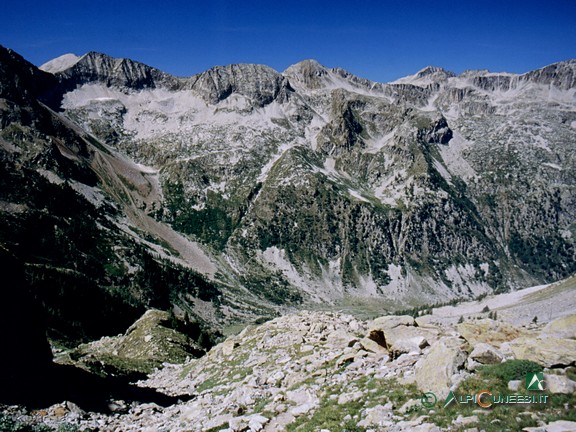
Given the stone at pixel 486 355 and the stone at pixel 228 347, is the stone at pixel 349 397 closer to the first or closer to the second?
the stone at pixel 486 355

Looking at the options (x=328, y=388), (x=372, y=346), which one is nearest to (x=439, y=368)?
(x=328, y=388)

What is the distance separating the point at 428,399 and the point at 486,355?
348 cm

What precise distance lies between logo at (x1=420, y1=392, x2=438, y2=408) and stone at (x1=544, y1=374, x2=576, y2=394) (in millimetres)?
4054

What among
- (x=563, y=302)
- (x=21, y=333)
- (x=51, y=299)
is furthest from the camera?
(x=51, y=299)

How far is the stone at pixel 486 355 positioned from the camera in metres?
17.8

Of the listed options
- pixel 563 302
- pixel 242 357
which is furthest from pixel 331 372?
pixel 563 302

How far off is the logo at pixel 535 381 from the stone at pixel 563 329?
21.4ft

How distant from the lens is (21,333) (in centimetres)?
2877

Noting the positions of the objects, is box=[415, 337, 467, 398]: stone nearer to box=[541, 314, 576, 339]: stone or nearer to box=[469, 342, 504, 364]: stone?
box=[469, 342, 504, 364]: stone

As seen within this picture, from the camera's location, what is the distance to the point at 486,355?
17922 mm

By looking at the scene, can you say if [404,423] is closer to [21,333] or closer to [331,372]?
[331,372]

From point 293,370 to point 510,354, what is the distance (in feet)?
44.5

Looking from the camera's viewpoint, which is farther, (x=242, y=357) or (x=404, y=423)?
(x=242, y=357)

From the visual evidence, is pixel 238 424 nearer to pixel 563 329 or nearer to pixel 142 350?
pixel 563 329
